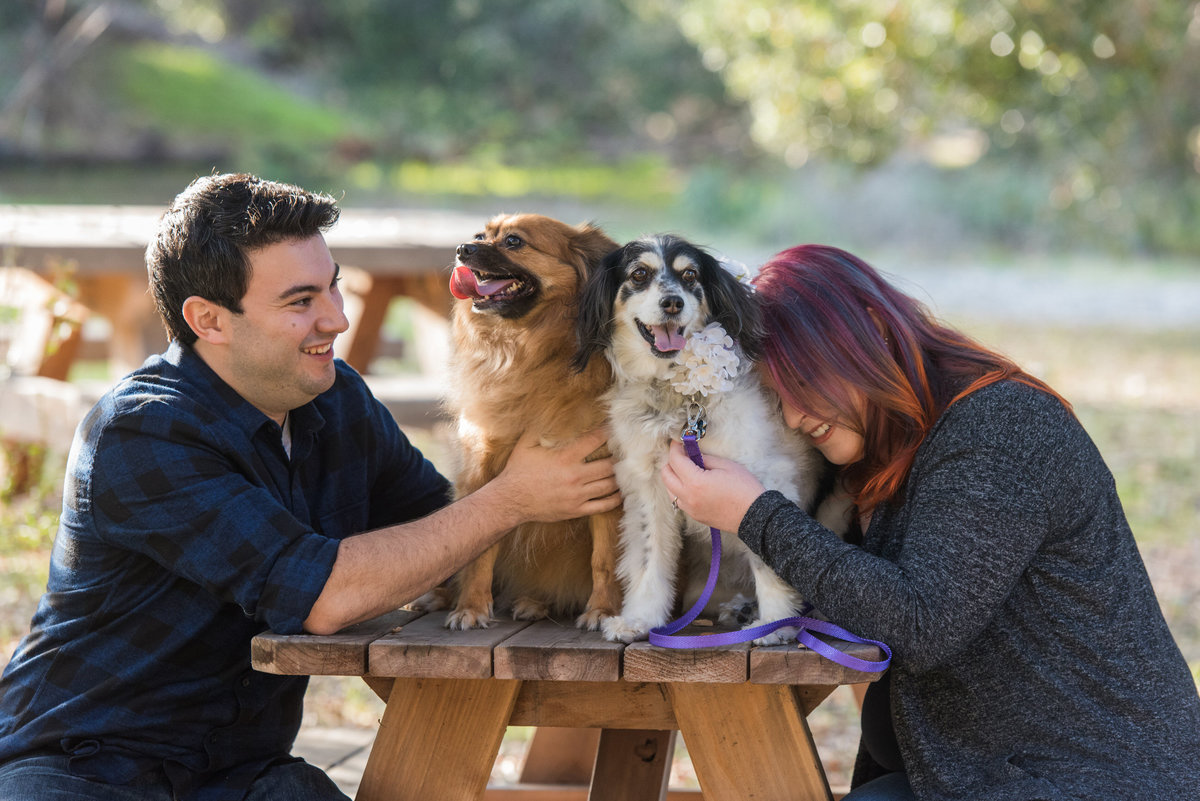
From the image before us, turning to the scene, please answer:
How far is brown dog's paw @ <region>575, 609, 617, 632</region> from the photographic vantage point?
7.58 ft

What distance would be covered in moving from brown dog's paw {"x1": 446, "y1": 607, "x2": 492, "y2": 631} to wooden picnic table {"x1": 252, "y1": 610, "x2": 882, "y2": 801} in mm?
33

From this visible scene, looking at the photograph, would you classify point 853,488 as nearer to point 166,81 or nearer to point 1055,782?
point 1055,782

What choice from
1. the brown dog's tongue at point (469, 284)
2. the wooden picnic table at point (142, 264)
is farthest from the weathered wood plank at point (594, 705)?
the wooden picnic table at point (142, 264)

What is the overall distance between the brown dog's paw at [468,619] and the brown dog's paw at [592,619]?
0.19 m

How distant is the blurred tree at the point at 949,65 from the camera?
24.9 feet

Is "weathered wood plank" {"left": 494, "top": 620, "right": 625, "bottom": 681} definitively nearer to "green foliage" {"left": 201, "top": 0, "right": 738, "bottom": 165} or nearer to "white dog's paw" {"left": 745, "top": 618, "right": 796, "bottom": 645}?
"white dog's paw" {"left": 745, "top": 618, "right": 796, "bottom": 645}

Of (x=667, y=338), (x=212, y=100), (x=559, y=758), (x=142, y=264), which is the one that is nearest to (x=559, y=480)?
(x=667, y=338)

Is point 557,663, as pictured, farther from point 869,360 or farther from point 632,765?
point 632,765

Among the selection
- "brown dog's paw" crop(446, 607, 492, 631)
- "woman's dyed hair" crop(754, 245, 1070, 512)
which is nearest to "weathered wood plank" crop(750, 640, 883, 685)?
"woman's dyed hair" crop(754, 245, 1070, 512)

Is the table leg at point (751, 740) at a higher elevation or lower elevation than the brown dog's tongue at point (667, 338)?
Answer: lower

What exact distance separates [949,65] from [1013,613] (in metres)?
7.11

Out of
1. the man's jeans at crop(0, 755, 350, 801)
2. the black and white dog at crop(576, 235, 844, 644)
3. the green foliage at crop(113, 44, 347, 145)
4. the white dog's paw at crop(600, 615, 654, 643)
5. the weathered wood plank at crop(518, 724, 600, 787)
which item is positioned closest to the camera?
the man's jeans at crop(0, 755, 350, 801)

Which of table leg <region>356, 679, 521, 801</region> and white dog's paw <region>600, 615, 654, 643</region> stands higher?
white dog's paw <region>600, 615, 654, 643</region>

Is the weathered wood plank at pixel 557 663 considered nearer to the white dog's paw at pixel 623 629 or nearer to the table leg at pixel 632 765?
the white dog's paw at pixel 623 629
